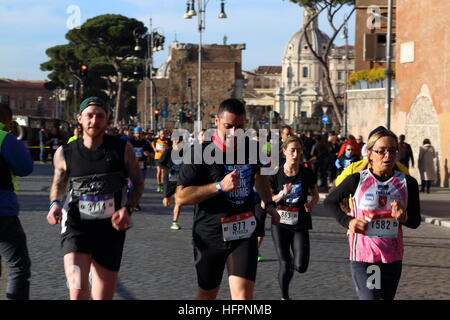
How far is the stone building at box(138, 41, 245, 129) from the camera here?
10103cm

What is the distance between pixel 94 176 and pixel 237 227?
92cm

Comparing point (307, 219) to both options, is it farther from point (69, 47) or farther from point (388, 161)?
point (69, 47)

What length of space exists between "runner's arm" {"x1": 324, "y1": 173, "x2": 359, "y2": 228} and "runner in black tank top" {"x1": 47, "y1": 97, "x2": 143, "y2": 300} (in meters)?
1.19

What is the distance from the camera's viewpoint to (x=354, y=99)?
3359 cm

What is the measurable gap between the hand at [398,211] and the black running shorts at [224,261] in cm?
90

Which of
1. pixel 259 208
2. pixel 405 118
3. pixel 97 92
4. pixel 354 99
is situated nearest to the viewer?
pixel 259 208

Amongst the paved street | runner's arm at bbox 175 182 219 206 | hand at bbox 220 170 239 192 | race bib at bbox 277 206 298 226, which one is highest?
hand at bbox 220 170 239 192

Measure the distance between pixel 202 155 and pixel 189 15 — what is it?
30.7 m

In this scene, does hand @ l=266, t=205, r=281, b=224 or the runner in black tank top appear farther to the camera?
hand @ l=266, t=205, r=281, b=224

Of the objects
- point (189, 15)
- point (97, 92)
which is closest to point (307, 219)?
point (189, 15)

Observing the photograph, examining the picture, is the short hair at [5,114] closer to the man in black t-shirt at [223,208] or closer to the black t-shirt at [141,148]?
the man in black t-shirt at [223,208]

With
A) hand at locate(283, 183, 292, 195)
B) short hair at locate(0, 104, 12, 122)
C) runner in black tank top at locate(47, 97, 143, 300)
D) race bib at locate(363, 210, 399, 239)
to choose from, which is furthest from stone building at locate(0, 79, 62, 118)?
race bib at locate(363, 210, 399, 239)

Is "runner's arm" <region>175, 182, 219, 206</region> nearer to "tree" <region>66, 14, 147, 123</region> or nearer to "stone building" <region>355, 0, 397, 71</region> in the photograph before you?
"stone building" <region>355, 0, 397, 71</region>

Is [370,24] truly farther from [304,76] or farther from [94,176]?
[304,76]
